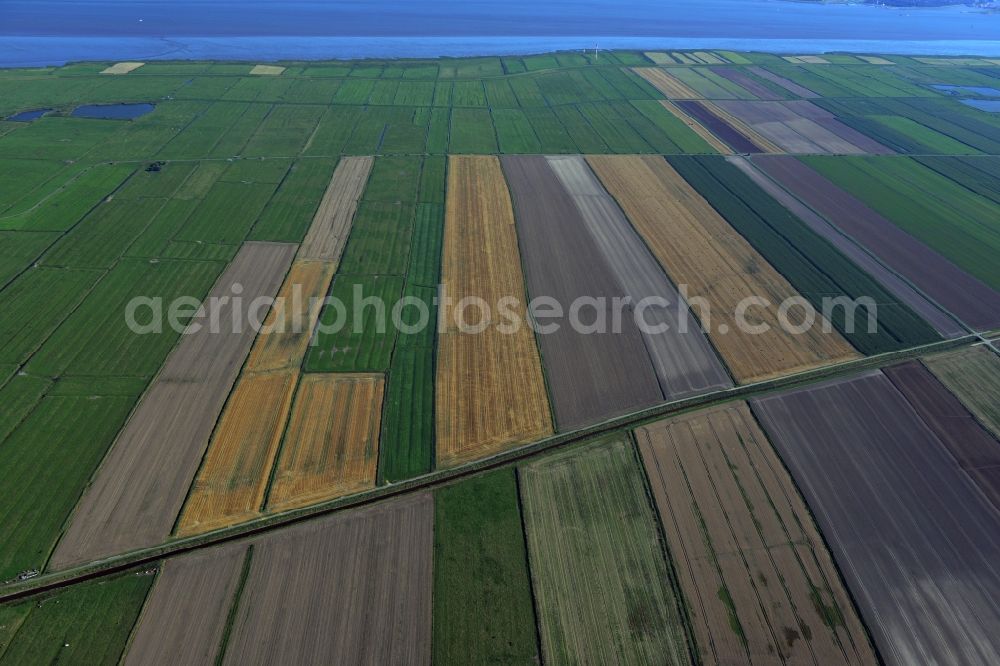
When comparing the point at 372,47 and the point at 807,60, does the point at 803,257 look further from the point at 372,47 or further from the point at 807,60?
the point at 372,47

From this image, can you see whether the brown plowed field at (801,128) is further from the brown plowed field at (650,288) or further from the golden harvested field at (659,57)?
the brown plowed field at (650,288)

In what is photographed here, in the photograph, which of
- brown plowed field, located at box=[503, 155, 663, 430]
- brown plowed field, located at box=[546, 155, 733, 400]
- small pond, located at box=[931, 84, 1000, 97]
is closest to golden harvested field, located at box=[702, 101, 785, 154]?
brown plowed field, located at box=[546, 155, 733, 400]

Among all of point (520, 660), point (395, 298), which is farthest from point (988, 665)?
point (395, 298)

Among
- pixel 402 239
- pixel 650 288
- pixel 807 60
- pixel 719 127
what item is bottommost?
pixel 650 288

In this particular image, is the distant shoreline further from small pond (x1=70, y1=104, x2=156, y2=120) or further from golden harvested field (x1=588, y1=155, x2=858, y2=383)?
golden harvested field (x1=588, y1=155, x2=858, y2=383)

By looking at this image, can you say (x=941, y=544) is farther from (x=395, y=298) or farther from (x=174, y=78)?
(x=174, y=78)

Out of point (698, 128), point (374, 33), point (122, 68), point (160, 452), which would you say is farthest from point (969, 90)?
point (122, 68)
